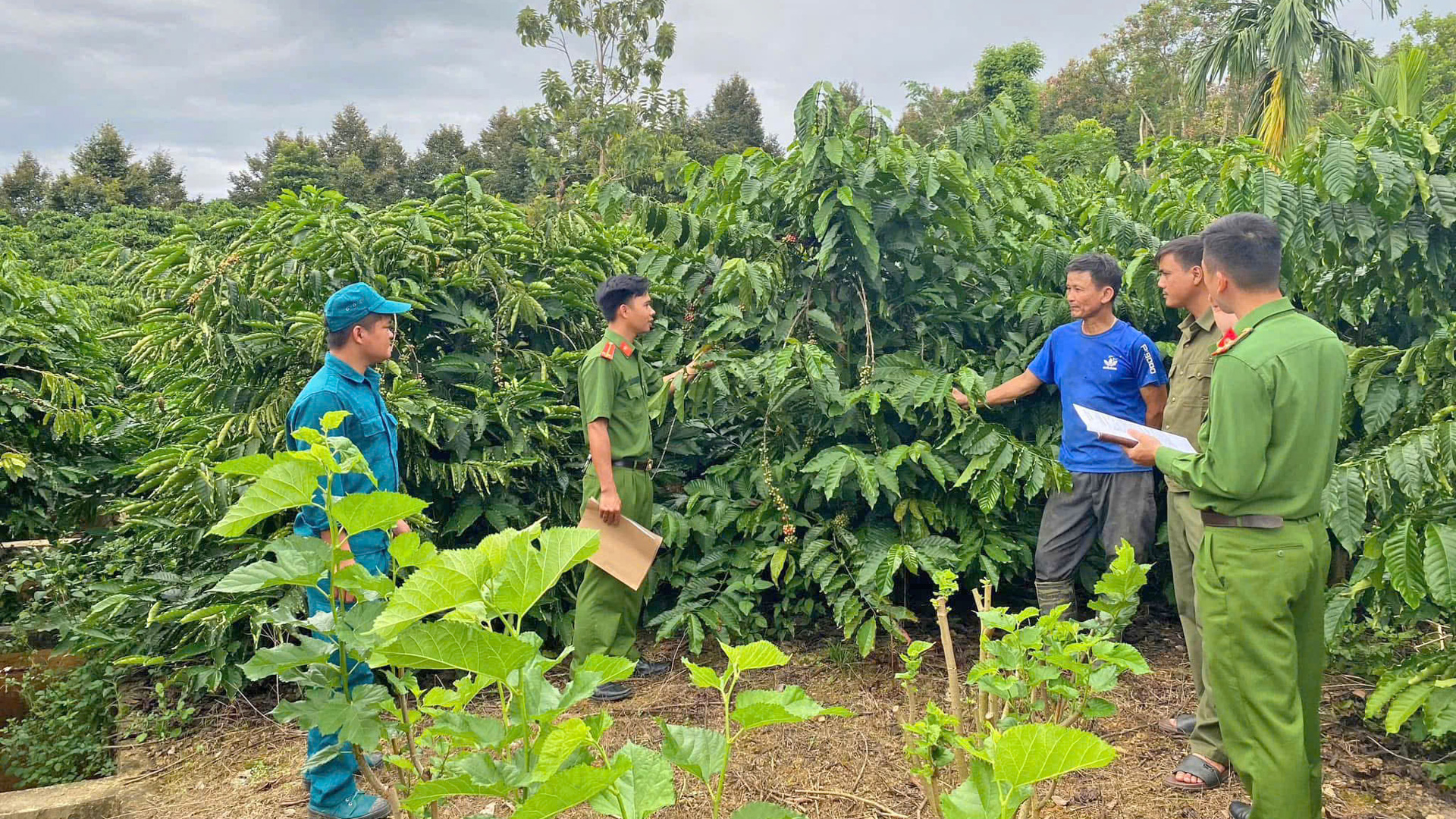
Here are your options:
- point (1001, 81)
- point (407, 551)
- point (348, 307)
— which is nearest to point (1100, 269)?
point (348, 307)

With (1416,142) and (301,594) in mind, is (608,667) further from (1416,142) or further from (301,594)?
(1416,142)

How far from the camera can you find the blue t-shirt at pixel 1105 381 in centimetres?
383

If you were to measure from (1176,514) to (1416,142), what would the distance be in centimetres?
175

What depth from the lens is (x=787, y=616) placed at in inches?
184

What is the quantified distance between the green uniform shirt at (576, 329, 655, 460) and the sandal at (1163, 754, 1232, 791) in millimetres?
2410

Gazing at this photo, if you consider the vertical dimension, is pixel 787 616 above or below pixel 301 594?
below

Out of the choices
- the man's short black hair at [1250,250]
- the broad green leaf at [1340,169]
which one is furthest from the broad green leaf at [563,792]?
the broad green leaf at [1340,169]

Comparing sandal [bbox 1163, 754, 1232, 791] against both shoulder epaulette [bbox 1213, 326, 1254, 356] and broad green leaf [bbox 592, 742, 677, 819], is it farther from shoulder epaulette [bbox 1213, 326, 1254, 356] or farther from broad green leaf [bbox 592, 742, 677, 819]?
broad green leaf [bbox 592, 742, 677, 819]

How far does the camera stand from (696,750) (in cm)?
136

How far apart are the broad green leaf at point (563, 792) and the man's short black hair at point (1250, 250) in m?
2.42

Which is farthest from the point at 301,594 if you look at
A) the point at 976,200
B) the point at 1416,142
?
the point at 1416,142

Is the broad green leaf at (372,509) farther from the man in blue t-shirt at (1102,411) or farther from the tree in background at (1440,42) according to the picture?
the tree in background at (1440,42)

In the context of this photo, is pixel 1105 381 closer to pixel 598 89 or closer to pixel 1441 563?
pixel 1441 563

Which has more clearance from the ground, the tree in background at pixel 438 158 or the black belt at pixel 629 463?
the tree in background at pixel 438 158
